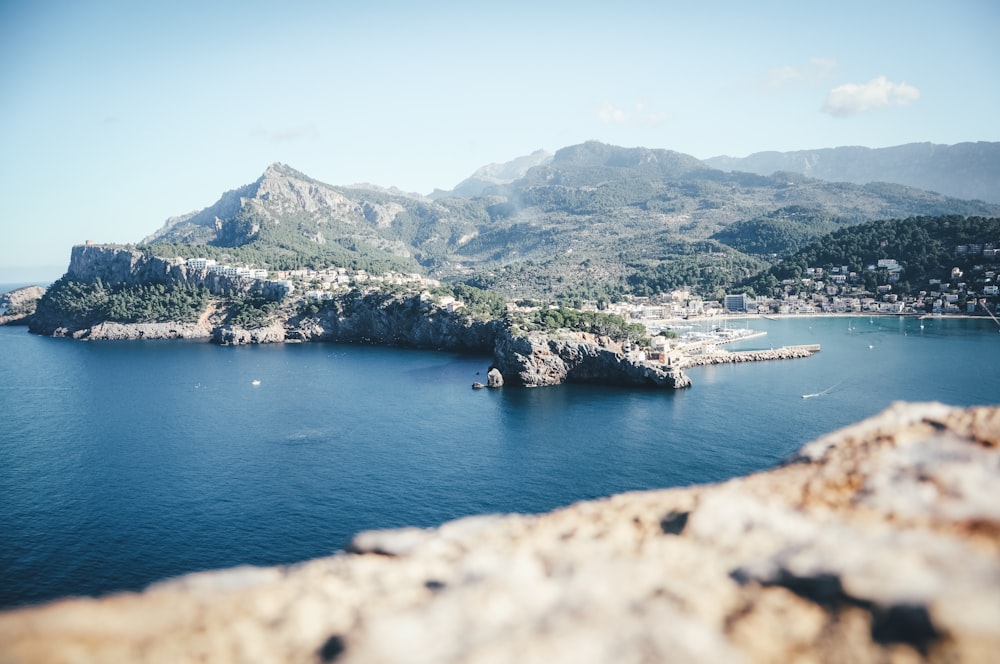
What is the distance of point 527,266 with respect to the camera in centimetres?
14525

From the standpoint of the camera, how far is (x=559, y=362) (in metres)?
53.1

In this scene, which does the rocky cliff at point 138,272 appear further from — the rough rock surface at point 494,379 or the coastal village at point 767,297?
the rough rock surface at point 494,379

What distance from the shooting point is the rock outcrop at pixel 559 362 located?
2039 inches

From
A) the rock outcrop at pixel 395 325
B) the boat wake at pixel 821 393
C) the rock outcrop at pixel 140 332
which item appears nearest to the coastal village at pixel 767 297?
the rock outcrop at pixel 395 325

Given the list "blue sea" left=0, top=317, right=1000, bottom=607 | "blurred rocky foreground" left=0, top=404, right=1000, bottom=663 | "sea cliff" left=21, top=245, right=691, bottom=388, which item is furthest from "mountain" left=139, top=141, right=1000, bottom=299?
"blurred rocky foreground" left=0, top=404, right=1000, bottom=663

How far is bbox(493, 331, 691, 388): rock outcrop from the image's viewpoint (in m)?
51.8

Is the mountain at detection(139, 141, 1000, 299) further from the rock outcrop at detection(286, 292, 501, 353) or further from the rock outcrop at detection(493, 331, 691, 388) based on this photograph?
the rock outcrop at detection(493, 331, 691, 388)

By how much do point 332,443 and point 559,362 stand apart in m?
23.1

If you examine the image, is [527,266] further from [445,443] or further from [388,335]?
[445,443]

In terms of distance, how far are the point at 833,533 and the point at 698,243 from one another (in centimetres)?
15654

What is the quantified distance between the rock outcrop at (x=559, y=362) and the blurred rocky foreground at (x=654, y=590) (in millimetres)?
46864

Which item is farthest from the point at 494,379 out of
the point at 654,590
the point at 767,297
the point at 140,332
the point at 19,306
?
the point at 19,306

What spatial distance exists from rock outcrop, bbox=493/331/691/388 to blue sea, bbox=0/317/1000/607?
2287 millimetres

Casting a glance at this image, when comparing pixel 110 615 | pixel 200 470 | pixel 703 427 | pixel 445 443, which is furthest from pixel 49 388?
pixel 110 615
